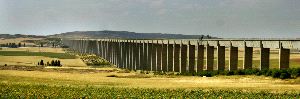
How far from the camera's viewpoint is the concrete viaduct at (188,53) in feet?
212

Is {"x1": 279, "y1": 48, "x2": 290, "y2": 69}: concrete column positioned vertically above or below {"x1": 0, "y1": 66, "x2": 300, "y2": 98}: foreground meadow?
above

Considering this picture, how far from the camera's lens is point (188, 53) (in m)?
82.2

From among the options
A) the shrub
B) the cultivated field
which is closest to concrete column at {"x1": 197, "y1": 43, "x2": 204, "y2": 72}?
the cultivated field

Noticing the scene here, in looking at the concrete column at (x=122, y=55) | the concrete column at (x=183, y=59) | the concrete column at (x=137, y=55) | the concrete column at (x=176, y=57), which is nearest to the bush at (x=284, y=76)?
the concrete column at (x=183, y=59)

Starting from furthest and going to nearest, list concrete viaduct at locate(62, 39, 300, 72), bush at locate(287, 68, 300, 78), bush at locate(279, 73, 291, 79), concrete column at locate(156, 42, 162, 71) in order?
concrete column at locate(156, 42, 162, 71) → concrete viaduct at locate(62, 39, 300, 72) → bush at locate(287, 68, 300, 78) → bush at locate(279, 73, 291, 79)

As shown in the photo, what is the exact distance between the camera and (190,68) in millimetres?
81000

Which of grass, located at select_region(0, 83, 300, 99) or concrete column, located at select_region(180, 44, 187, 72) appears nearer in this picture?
grass, located at select_region(0, 83, 300, 99)

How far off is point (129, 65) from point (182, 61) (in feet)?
104

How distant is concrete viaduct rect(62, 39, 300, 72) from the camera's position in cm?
6475

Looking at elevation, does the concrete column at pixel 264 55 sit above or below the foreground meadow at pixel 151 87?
above

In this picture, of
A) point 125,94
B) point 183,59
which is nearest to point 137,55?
point 183,59

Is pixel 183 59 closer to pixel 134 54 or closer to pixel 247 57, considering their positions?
pixel 247 57

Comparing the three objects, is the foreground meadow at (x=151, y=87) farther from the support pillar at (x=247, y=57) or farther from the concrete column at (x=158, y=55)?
the concrete column at (x=158, y=55)

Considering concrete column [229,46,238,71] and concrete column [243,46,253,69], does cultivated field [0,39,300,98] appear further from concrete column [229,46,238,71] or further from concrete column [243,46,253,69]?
concrete column [229,46,238,71]
